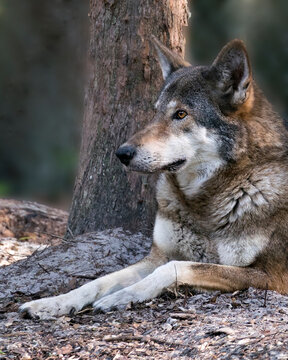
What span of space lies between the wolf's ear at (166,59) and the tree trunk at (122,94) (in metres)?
0.38

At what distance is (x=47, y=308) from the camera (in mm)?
4738

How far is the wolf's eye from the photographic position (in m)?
5.20

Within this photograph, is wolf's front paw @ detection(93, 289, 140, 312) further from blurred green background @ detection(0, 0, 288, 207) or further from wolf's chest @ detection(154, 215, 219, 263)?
blurred green background @ detection(0, 0, 288, 207)

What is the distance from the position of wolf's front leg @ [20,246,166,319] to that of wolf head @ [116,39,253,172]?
797mm

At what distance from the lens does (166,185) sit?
18.2ft

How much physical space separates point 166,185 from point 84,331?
163cm

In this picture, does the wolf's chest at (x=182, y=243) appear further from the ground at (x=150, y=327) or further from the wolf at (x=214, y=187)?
the ground at (x=150, y=327)

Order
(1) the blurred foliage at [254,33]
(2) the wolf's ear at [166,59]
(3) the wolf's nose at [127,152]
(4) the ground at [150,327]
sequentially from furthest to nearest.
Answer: (1) the blurred foliage at [254,33] < (2) the wolf's ear at [166,59] < (3) the wolf's nose at [127,152] < (4) the ground at [150,327]

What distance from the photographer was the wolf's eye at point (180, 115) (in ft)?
17.1

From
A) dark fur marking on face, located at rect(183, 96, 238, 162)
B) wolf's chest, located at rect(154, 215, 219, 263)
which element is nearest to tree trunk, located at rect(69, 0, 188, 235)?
wolf's chest, located at rect(154, 215, 219, 263)

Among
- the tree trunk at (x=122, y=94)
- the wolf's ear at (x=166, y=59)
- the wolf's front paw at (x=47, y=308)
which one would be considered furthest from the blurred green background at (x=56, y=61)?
the wolf's front paw at (x=47, y=308)

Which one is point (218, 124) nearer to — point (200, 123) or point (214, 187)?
point (200, 123)

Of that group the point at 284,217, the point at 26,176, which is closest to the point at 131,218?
the point at 284,217

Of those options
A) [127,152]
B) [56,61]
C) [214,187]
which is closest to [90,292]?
[127,152]
